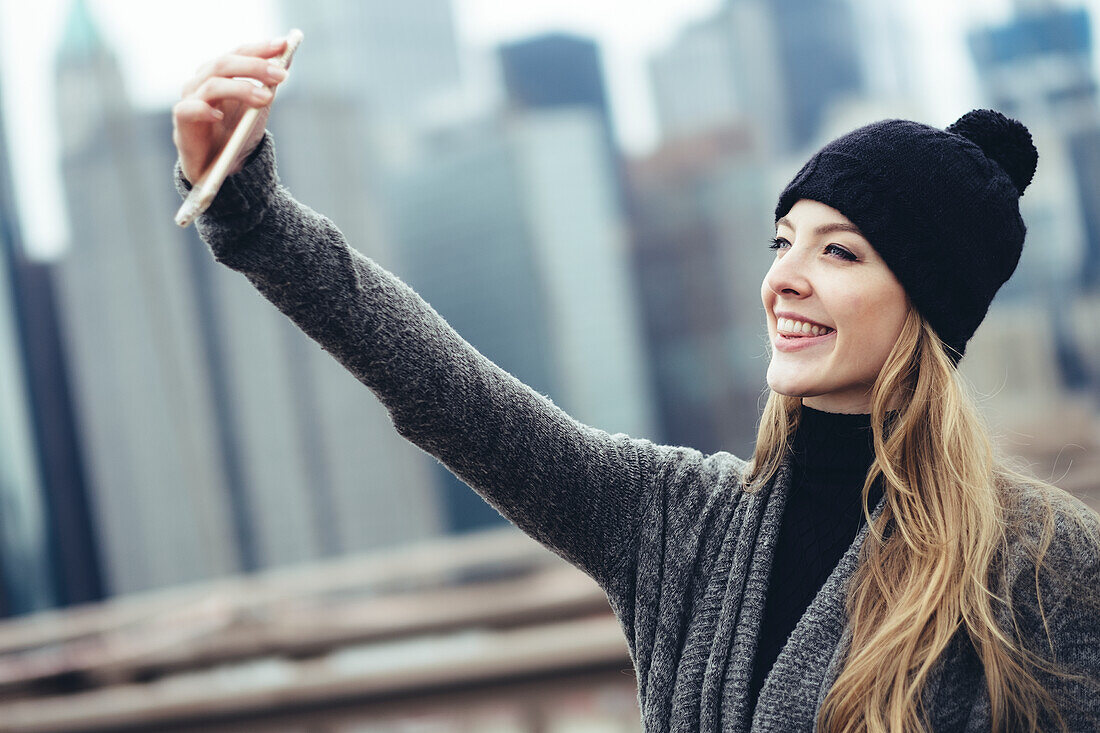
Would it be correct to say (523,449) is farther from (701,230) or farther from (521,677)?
(701,230)

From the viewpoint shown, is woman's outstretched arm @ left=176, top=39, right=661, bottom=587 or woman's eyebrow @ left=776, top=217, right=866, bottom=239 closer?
woman's outstretched arm @ left=176, top=39, right=661, bottom=587

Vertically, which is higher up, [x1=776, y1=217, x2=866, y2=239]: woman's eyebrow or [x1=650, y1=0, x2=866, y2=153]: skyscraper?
[x1=650, y1=0, x2=866, y2=153]: skyscraper

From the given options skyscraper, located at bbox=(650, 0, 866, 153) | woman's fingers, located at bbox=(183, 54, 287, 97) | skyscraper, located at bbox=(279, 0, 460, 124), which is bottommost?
woman's fingers, located at bbox=(183, 54, 287, 97)

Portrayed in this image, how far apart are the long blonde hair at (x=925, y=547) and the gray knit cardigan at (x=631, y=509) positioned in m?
0.02

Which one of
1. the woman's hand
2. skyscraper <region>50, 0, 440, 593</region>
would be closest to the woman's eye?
the woman's hand

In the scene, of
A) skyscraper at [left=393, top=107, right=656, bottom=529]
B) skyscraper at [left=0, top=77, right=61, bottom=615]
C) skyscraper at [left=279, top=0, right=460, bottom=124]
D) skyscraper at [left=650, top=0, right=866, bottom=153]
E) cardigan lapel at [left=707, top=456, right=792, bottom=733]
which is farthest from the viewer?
skyscraper at [left=279, top=0, right=460, bottom=124]

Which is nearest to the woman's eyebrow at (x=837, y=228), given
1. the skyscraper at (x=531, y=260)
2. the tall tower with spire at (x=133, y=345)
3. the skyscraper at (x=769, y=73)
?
the tall tower with spire at (x=133, y=345)

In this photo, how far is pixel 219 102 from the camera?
2.77 ft

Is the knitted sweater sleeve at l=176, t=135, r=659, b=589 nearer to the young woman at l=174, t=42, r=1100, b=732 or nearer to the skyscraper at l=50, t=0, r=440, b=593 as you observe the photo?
the young woman at l=174, t=42, r=1100, b=732

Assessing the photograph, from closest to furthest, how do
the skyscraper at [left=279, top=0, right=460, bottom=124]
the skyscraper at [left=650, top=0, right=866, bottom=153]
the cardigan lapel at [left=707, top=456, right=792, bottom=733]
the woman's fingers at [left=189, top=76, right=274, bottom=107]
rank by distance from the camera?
the woman's fingers at [left=189, top=76, right=274, bottom=107] → the cardigan lapel at [left=707, top=456, right=792, bottom=733] → the skyscraper at [left=650, top=0, right=866, bottom=153] → the skyscraper at [left=279, top=0, right=460, bottom=124]

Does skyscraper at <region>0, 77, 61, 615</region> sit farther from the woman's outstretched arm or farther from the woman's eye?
the woman's eye

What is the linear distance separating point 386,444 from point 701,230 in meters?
19.6

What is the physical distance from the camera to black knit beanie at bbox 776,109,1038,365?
39.1 inches

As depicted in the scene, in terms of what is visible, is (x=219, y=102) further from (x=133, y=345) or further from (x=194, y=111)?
(x=133, y=345)
